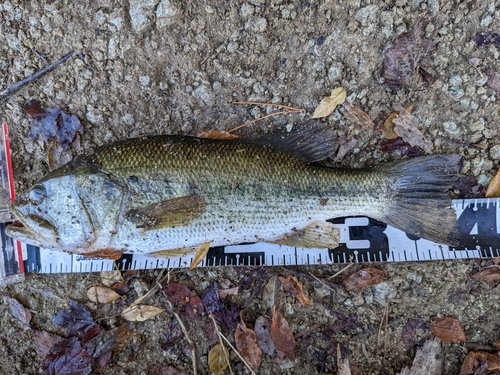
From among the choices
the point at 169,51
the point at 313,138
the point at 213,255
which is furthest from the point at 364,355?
the point at 169,51

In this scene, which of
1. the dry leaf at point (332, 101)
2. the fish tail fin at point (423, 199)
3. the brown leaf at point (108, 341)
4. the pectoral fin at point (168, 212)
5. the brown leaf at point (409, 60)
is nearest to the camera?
the pectoral fin at point (168, 212)

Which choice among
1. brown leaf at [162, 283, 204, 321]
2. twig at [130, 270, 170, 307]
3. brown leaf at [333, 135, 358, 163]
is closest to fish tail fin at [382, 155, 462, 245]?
brown leaf at [333, 135, 358, 163]

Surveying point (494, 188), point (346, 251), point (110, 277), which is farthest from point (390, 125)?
point (110, 277)

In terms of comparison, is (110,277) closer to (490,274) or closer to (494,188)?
(490,274)

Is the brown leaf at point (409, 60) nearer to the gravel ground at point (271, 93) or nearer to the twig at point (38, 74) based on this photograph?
the gravel ground at point (271, 93)

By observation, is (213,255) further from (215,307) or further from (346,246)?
(346,246)

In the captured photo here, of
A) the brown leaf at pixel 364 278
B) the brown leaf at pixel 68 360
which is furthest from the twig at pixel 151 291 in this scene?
the brown leaf at pixel 364 278
